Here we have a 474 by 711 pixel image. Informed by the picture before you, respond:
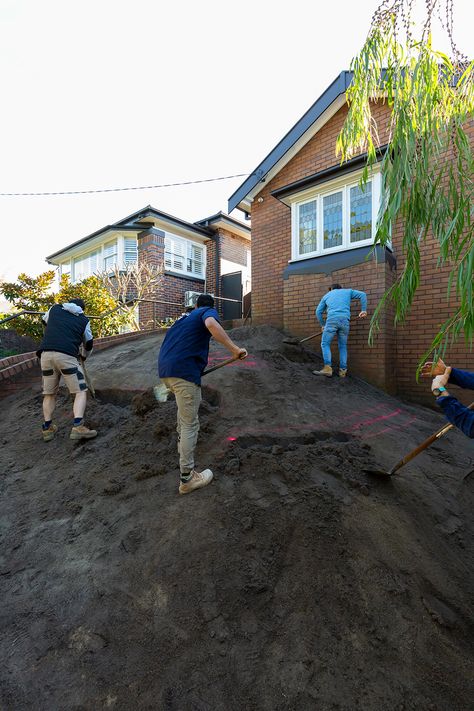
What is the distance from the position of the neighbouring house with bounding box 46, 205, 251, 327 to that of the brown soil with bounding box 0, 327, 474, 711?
30.6ft

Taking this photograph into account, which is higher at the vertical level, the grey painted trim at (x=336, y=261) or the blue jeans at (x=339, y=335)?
the grey painted trim at (x=336, y=261)

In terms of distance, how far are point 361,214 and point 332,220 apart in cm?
62

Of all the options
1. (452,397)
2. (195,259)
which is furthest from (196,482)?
(195,259)

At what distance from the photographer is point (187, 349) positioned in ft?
10.1

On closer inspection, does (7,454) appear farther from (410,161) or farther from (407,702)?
(410,161)

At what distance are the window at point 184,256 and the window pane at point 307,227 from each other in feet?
24.1

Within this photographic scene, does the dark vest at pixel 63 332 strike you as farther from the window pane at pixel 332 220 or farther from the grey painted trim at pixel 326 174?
the grey painted trim at pixel 326 174

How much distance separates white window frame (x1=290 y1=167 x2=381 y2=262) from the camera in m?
6.62

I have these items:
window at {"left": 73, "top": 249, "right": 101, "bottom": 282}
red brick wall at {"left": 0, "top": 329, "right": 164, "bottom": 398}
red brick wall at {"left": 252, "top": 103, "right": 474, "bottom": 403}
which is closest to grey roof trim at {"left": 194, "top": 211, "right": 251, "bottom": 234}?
window at {"left": 73, "top": 249, "right": 101, "bottom": 282}

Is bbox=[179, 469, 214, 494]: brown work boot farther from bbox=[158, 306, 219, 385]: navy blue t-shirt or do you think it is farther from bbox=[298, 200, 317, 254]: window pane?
bbox=[298, 200, 317, 254]: window pane

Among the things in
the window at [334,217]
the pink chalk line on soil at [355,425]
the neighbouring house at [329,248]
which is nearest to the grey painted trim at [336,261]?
the neighbouring house at [329,248]

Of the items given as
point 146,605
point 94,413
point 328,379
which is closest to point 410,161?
point 146,605

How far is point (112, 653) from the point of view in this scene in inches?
72.4

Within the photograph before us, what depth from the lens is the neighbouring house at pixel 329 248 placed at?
6.27 metres
